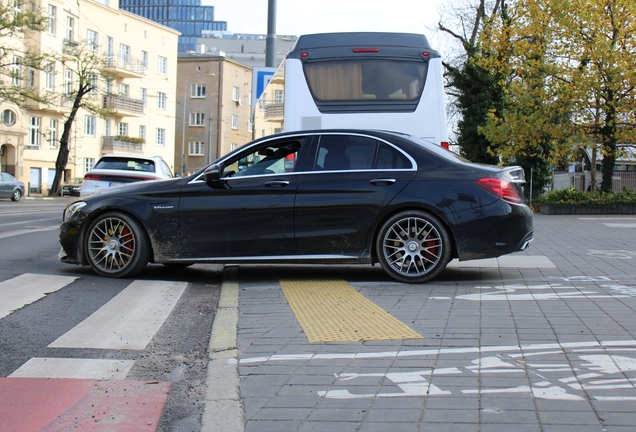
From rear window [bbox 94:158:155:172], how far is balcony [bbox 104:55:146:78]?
4333 centimetres

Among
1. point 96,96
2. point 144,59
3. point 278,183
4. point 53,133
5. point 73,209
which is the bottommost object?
point 73,209

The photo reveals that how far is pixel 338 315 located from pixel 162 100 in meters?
64.9

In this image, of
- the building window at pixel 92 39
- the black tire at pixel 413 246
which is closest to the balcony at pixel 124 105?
the building window at pixel 92 39

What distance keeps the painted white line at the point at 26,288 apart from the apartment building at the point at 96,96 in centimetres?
3736

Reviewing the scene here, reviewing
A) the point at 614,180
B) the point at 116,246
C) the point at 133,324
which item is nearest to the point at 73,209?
the point at 116,246

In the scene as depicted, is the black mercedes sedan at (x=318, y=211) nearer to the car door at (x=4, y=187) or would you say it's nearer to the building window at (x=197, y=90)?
the car door at (x=4, y=187)

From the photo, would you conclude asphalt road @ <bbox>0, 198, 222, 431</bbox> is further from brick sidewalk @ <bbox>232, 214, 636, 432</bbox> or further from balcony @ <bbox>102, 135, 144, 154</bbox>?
balcony @ <bbox>102, 135, 144, 154</bbox>

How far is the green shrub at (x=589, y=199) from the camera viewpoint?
83.0 feet

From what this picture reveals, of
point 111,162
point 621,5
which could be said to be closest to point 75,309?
point 111,162

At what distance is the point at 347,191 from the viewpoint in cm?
805

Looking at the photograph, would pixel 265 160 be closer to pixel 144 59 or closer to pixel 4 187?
pixel 4 187

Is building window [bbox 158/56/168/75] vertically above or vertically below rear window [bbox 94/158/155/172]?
above

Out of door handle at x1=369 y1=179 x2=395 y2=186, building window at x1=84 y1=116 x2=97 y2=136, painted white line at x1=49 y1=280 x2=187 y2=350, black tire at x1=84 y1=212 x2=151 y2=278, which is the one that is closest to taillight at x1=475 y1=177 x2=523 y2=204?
door handle at x1=369 y1=179 x2=395 y2=186

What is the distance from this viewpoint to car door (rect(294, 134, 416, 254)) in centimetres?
800
